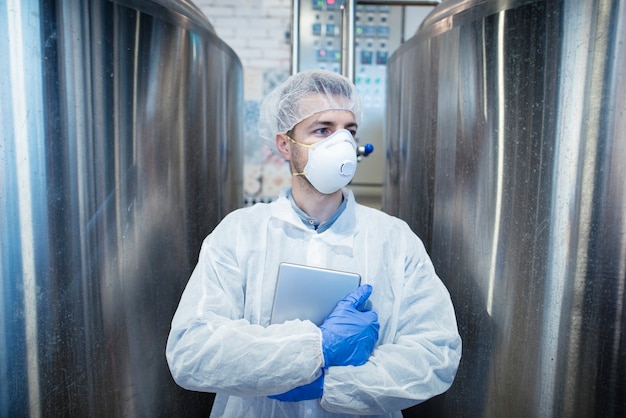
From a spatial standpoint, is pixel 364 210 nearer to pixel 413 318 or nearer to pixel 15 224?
pixel 413 318

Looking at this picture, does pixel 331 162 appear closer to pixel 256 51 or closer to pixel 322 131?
pixel 322 131

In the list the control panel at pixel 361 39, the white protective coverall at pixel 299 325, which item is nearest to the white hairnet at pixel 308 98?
the white protective coverall at pixel 299 325

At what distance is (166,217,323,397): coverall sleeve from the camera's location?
0.73 m

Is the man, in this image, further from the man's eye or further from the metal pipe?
the metal pipe

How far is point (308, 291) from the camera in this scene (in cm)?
83

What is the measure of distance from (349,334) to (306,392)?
0.13 metres

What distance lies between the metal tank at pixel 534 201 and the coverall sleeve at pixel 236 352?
0.48 m

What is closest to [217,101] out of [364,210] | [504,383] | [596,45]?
[364,210]

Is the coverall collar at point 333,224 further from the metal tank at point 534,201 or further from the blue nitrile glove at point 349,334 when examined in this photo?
the metal tank at point 534,201

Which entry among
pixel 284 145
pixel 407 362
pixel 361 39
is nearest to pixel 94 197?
pixel 284 145

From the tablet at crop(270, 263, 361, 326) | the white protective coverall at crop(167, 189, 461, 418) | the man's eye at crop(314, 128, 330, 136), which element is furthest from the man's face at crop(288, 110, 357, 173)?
the tablet at crop(270, 263, 361, 326)

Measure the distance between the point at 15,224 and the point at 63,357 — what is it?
287 millimetres

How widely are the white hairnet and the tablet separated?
0.33m

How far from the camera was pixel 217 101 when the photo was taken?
4.09 ft
